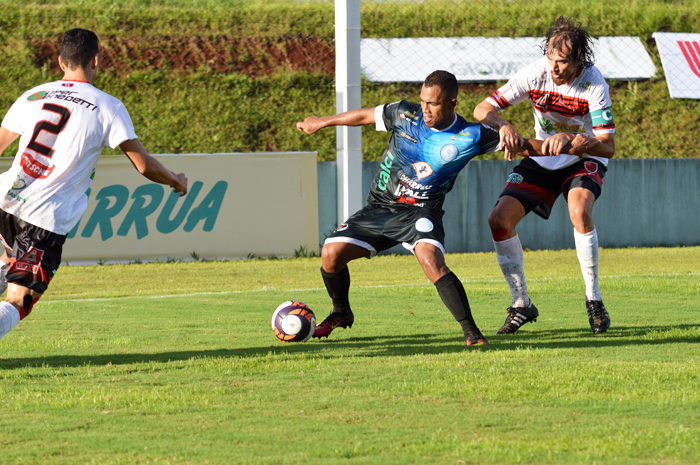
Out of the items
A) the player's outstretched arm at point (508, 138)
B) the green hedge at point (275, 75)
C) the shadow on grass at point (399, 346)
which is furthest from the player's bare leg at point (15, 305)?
the green hedge at point (275, 75)

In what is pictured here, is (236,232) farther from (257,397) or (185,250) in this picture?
(257,397)

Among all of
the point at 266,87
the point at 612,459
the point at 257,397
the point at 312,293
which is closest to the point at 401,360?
the point at 257,397

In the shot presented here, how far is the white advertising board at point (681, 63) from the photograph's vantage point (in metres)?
21.6

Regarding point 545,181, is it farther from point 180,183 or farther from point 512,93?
point 180,183

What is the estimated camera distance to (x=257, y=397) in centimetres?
405

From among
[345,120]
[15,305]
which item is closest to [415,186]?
[345,120]

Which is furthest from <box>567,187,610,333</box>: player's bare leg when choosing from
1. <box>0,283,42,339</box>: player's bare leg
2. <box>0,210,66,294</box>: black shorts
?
<box>0,283,42,339</box>: player's bare leg

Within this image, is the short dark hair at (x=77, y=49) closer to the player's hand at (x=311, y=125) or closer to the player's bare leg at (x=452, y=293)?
the player's hand at (x=311, y=125)

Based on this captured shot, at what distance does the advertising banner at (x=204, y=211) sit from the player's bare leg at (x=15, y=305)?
8.84 m

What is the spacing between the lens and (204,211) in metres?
14.0

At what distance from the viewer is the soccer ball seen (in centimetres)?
584

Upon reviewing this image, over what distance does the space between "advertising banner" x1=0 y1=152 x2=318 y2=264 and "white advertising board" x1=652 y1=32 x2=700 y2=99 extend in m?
11.7

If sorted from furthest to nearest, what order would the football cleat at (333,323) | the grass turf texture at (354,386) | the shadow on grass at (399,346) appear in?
1. the football cleat at (333,323)
2. the shadow on grass at (399,346)
3. the grass turf texture at (354,386)

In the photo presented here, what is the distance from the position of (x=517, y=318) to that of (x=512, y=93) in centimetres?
174
